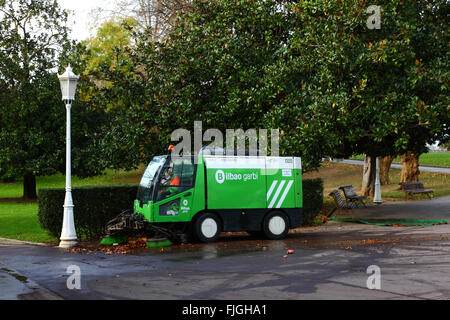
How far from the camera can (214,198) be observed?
14.5m

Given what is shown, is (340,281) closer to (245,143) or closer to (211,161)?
(211,161)

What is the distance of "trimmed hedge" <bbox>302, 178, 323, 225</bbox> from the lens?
724 inches

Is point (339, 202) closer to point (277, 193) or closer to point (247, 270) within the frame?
point (277, 193)

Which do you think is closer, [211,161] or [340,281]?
[340,281]

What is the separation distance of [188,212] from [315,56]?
7.32 meters

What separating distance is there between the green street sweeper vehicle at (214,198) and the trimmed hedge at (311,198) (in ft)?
9.69

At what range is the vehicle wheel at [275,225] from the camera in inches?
593

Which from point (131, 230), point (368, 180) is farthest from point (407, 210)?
point (131, 230)

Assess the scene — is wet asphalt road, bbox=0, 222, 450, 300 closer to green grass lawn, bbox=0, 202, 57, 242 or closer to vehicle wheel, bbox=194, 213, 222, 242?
vehicle wheel, bbox=194, 213, 222, 242

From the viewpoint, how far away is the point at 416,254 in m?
11.7

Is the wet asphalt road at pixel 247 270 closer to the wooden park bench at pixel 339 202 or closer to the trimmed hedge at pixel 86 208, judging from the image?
the trimmed hedge at pixel 86 208

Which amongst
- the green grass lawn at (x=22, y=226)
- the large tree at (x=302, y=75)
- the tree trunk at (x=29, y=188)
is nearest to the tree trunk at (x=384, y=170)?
the large tree at (x=302, y=75)

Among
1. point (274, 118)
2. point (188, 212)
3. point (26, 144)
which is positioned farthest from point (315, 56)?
point (26, 144)

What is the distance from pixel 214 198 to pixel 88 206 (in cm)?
356
